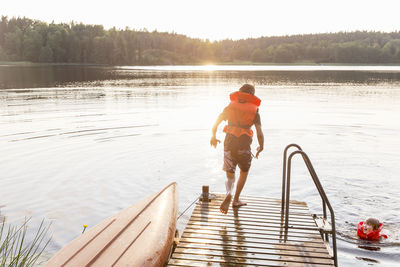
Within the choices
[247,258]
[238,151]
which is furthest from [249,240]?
[238,151]

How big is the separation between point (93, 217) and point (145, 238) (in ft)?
10.4

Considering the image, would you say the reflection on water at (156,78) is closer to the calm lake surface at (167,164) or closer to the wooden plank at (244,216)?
the calm lake surface at (167,164)

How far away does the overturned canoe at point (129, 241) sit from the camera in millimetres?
4727

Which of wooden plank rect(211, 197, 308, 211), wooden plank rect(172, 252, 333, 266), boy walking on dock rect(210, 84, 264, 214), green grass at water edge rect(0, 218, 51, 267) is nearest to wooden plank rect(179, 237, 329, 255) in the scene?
wooden plank rect(172, 252, 333, 266)

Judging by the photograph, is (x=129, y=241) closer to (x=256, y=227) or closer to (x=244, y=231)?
(x=244, y=231)

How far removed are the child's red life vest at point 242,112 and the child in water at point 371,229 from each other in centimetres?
281

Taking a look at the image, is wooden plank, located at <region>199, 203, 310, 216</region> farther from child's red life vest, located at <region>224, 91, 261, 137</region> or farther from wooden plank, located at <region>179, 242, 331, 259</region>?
child's red life vest, located at <region>224, 91, 261, 137</region>

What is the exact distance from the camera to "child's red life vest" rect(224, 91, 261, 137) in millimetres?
6102

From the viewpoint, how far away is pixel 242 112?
→ 612 cm

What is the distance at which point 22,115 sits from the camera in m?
21.6

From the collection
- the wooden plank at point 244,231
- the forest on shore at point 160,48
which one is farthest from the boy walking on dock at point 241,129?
the forest on shore at point 160,48

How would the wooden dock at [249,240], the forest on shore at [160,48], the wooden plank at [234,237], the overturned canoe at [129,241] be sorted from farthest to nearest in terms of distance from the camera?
the forest on shore at [160,48]
the wooden plank at [234,237]
the wooden dock at [249,240]
the overturned canoe at [129,241]

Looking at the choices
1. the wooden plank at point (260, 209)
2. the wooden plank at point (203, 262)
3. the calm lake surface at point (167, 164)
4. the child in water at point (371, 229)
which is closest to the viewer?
the wooden plank at point (203, 262)

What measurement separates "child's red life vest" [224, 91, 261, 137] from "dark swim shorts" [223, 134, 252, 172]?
0.39ft
